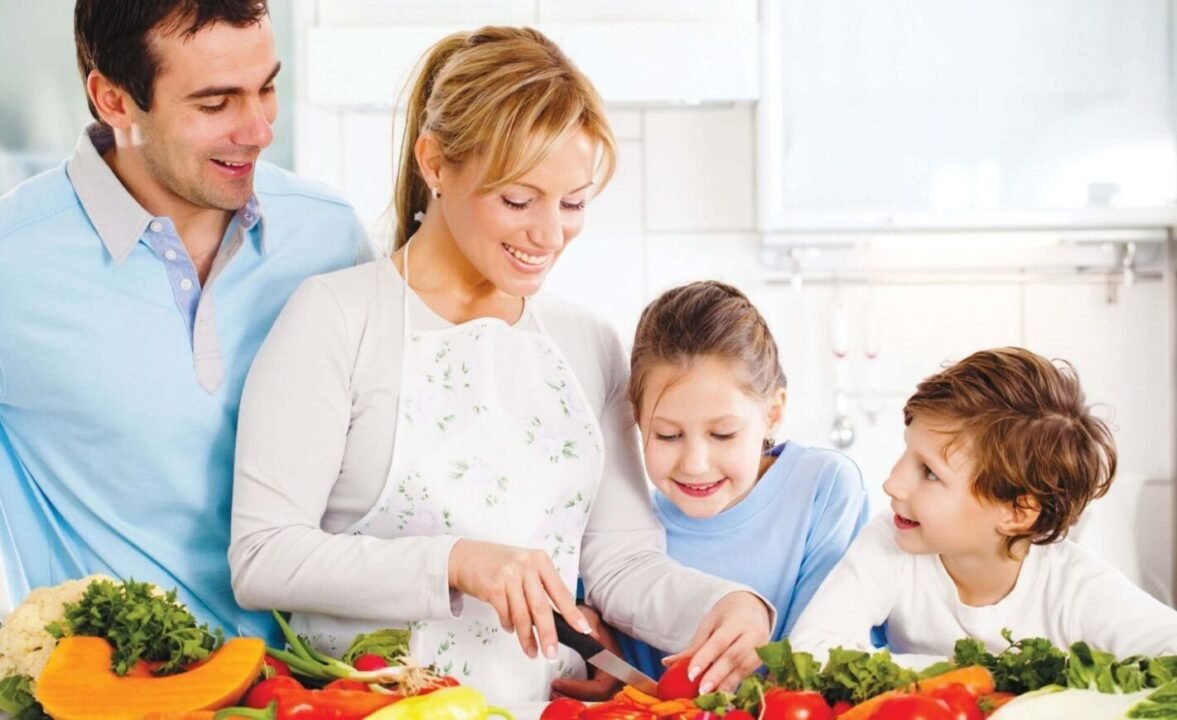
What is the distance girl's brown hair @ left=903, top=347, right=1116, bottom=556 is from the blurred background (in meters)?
1.37

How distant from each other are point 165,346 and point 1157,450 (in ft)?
7.75

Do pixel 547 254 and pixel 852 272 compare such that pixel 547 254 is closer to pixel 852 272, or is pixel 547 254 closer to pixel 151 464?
pixel 151 464

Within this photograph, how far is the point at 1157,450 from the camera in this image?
3.06m

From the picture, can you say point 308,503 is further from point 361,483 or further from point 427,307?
point 427,307

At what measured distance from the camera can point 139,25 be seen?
1368 mm

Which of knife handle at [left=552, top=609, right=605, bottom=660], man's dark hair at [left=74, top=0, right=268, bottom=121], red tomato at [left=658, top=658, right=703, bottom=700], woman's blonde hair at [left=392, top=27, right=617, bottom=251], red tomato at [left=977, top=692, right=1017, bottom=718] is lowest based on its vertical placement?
red tomato at [left=658, top=658, right=703, bottom=700]

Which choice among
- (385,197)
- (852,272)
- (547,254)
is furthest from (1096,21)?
(547,254)

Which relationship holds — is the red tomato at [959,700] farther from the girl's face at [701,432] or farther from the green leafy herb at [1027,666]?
the girl's face at [701,432]

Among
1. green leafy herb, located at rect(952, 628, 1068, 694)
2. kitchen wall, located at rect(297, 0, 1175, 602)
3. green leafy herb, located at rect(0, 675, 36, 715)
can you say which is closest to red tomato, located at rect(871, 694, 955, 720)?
green leafy herb, located at rect(952, 628, 1068, 694)

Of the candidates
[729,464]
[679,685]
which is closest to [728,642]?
[679,685]

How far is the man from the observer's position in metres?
1.39

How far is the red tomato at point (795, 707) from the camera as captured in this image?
3.15ft

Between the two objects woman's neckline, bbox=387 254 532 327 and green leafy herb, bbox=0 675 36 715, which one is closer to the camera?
green leafy herb, bbox=0 675 36 715

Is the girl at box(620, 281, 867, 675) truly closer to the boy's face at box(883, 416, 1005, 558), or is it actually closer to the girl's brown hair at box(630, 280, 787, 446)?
the girl's brown hair at box(630, 280, 787, 446)
